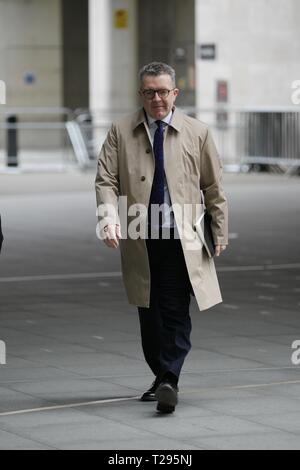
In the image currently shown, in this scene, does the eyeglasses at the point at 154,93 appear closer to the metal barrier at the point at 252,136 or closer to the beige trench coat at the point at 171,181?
the beige trench coat at the point at 171,181

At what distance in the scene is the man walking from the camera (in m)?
7.44

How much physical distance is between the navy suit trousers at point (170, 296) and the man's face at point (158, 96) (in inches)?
27.0

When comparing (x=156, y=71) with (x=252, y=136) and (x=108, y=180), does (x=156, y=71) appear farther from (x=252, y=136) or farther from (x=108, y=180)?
(x=252, y=136)

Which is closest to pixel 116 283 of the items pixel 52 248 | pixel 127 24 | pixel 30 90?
pixel 52 248

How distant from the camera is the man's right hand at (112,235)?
7.29 m

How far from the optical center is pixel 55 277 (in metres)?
13.2

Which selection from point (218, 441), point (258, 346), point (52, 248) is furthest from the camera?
point (52, 248)

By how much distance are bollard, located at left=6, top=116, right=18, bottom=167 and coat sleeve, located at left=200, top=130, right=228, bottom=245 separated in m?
19.9

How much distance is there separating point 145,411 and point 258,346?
2.24 metres

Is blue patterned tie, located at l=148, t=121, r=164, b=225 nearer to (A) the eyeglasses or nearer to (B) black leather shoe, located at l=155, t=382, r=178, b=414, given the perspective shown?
(A) the eyeglasses

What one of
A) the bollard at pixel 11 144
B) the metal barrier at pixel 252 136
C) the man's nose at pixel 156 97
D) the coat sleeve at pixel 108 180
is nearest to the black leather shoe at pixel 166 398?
the coat sleeve at pixel 108 180

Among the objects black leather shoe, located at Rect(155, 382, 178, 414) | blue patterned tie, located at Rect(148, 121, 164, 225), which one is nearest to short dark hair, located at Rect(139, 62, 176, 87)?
blue patterned tie, located at Rect(148, 121, 164, 225)
